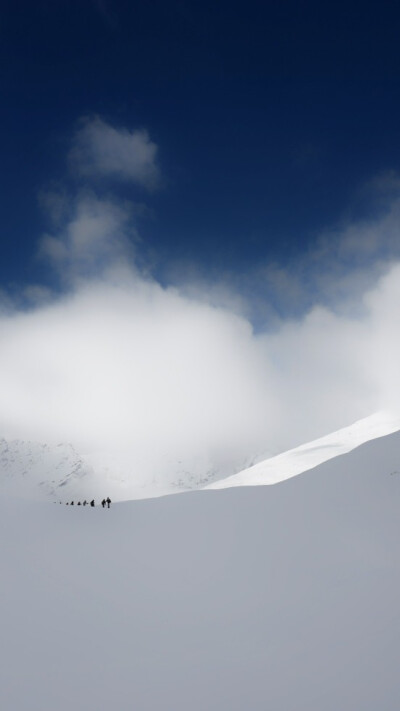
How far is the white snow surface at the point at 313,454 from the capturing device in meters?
66.2

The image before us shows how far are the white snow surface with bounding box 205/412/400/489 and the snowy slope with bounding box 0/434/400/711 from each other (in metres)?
37.1

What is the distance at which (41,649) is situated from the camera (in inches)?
481

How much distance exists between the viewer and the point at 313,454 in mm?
74438

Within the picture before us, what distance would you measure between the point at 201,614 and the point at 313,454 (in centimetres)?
6349

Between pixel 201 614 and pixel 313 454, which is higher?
pixel 313 454

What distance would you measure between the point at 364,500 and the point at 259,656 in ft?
70.9

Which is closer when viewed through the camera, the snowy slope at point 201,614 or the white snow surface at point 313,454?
the snowy slope at point 201,614

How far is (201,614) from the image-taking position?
48.7 ft

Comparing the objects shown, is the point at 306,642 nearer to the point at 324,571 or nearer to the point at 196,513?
the point at 324,571

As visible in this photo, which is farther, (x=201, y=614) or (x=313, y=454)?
(x=313, y=454)

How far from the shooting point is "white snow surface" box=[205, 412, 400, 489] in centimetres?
6619

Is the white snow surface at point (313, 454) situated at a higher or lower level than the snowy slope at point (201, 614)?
higher

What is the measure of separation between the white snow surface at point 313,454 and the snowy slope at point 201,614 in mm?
37101

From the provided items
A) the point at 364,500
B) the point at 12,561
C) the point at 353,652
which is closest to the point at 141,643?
the point at 353,652
